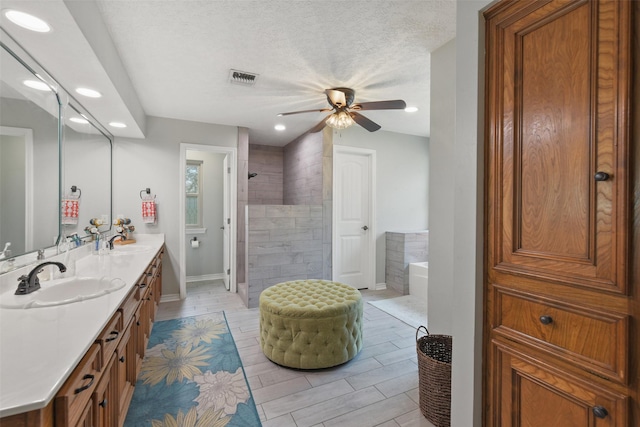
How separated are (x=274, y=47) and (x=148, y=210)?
108 inches

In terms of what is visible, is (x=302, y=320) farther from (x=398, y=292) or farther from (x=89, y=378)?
(x=398, y=292)

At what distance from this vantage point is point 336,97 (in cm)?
272

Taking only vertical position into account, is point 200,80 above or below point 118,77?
above

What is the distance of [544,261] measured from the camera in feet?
3.30

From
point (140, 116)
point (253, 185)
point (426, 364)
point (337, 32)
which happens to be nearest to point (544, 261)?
point (426, 364)

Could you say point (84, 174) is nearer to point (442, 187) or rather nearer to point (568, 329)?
point (442, 187)

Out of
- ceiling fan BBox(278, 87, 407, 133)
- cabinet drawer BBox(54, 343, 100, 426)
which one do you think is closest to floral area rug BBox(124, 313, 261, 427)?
cabinet drawer BBox(54, 343, 100, 426)

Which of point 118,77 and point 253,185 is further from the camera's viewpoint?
point 253,185

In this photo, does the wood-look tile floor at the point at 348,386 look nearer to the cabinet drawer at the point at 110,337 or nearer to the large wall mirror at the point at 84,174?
the cabinet drawer at the point at 110,337

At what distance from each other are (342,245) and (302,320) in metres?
2.33

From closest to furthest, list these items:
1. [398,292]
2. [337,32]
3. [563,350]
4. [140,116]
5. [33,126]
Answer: [563,350], [33,126], [337,32], [140,116], [398,292]

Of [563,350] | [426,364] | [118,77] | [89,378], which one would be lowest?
[426,364]

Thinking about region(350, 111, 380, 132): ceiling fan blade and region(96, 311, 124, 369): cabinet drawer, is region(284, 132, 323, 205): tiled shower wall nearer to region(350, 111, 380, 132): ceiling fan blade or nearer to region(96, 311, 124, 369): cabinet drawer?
region(350, 111, 380, 132): ceiling fan blade

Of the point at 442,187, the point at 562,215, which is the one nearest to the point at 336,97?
the point at 442,187
